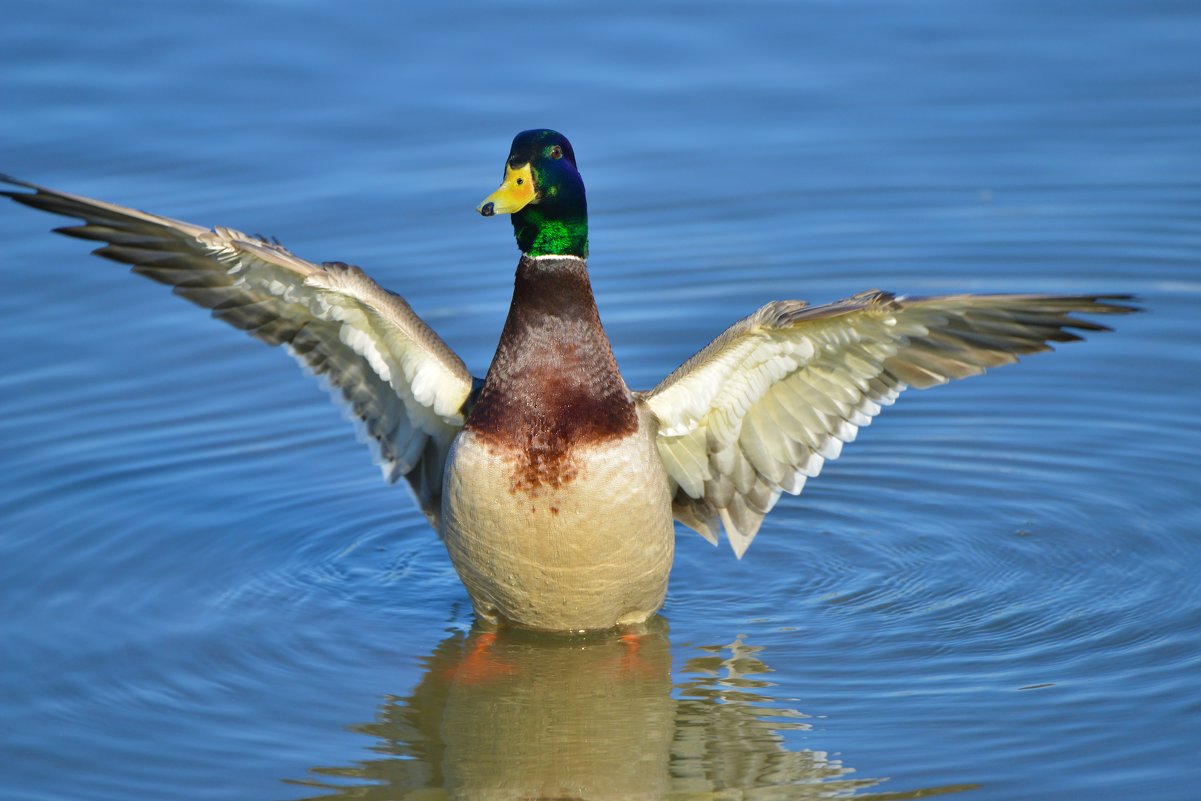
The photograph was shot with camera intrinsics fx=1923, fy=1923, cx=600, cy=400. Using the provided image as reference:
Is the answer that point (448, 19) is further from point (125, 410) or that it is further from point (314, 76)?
point (125, 410)

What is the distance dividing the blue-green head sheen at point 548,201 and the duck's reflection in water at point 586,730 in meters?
1.67

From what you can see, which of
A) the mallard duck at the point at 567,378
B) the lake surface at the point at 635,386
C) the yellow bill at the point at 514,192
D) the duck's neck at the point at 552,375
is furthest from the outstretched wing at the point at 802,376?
the yellow bill at the point at 514,192

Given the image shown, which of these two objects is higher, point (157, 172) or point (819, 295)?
point (157, 172)

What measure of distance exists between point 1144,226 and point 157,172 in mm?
6148

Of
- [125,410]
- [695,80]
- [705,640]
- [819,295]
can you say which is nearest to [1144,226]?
[819,295]

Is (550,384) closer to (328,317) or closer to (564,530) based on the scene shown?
(564,530)

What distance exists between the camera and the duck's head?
753 centimetres

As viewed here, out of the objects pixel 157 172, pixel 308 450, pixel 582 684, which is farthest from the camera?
pixel 157 172

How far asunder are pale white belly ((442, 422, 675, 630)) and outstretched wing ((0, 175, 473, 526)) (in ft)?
1.56

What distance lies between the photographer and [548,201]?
24.8 ft

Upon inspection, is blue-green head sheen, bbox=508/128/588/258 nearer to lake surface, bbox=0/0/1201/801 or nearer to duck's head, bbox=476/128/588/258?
duck's head, bbox=476/128/588/258

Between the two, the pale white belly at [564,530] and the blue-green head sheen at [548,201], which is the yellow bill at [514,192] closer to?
the blue-green head sheen at [548,201]

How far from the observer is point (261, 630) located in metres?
8.02

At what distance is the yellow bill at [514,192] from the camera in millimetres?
7426
